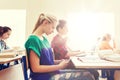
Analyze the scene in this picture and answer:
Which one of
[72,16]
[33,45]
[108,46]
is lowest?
[108,46]

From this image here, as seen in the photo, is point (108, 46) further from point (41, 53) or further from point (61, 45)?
point (41, 53)

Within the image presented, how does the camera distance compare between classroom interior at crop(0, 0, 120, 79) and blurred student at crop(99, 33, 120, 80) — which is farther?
classroom interior at crop(0, 0, 120, 79)

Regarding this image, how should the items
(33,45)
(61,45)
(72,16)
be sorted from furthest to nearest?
(72,16) < (61,45) < (33,45)

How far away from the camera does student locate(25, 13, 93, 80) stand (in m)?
1.55

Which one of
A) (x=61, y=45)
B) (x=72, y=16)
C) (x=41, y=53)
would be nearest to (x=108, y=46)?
(x=61, y=45)

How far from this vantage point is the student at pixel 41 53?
1.55 m

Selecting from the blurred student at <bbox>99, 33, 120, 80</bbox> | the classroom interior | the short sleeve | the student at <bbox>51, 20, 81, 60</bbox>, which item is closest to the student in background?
the student at <bbox>51, 20, 81, 60</bbox>

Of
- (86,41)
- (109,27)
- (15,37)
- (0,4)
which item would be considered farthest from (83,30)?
(0,4)

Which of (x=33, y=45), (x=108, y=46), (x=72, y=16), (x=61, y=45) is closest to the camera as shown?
(x=33, y=45)

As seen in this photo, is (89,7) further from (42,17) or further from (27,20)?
(42,17)

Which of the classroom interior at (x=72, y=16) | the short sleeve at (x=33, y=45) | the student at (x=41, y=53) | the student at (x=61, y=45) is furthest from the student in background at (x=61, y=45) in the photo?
the classroom interior at (x=72, y=16)

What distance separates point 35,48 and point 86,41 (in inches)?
178

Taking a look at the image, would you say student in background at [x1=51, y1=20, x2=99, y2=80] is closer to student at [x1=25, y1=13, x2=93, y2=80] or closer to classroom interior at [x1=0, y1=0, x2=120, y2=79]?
student at [x1=25, y1=13, x2=93, y2=80]

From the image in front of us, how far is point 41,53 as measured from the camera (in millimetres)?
1604
